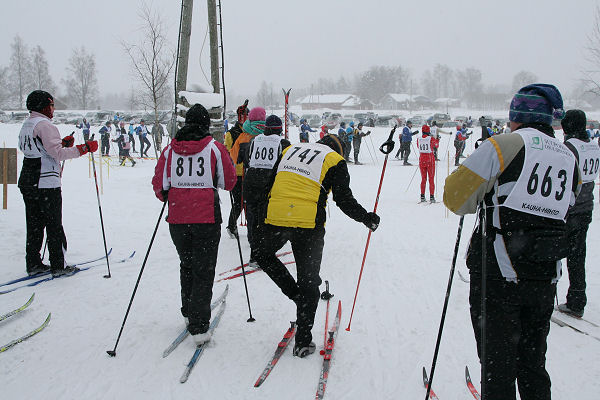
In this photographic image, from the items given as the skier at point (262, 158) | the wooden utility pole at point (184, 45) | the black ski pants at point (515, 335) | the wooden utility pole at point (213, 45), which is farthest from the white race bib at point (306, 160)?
the wooden utility pole at point (213, 45)

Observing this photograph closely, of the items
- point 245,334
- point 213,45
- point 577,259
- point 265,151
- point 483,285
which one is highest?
point 213,45

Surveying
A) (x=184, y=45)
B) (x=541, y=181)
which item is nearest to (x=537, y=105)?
(x=541, y=181)

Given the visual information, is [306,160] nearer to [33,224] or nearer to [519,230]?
[519,230]

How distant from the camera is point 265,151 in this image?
5.54 m

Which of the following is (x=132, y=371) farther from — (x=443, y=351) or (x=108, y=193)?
(x=108, y=193)

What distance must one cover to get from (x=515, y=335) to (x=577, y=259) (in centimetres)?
268

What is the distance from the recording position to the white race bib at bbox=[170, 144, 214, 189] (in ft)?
11.8

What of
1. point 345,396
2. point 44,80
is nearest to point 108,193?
point 345,396

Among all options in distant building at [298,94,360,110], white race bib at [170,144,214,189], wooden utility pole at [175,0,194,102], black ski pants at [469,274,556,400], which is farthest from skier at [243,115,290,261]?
distant building at [298,94,360,110]

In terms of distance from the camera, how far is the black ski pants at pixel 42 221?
502cm

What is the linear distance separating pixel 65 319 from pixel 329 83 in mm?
149207

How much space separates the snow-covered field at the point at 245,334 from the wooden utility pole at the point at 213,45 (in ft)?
13.7

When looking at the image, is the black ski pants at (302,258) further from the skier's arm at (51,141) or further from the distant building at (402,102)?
the distant building at (402,102)

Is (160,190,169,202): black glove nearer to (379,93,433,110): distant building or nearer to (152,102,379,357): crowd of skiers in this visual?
(152,102,379,357): crowd of skiers
